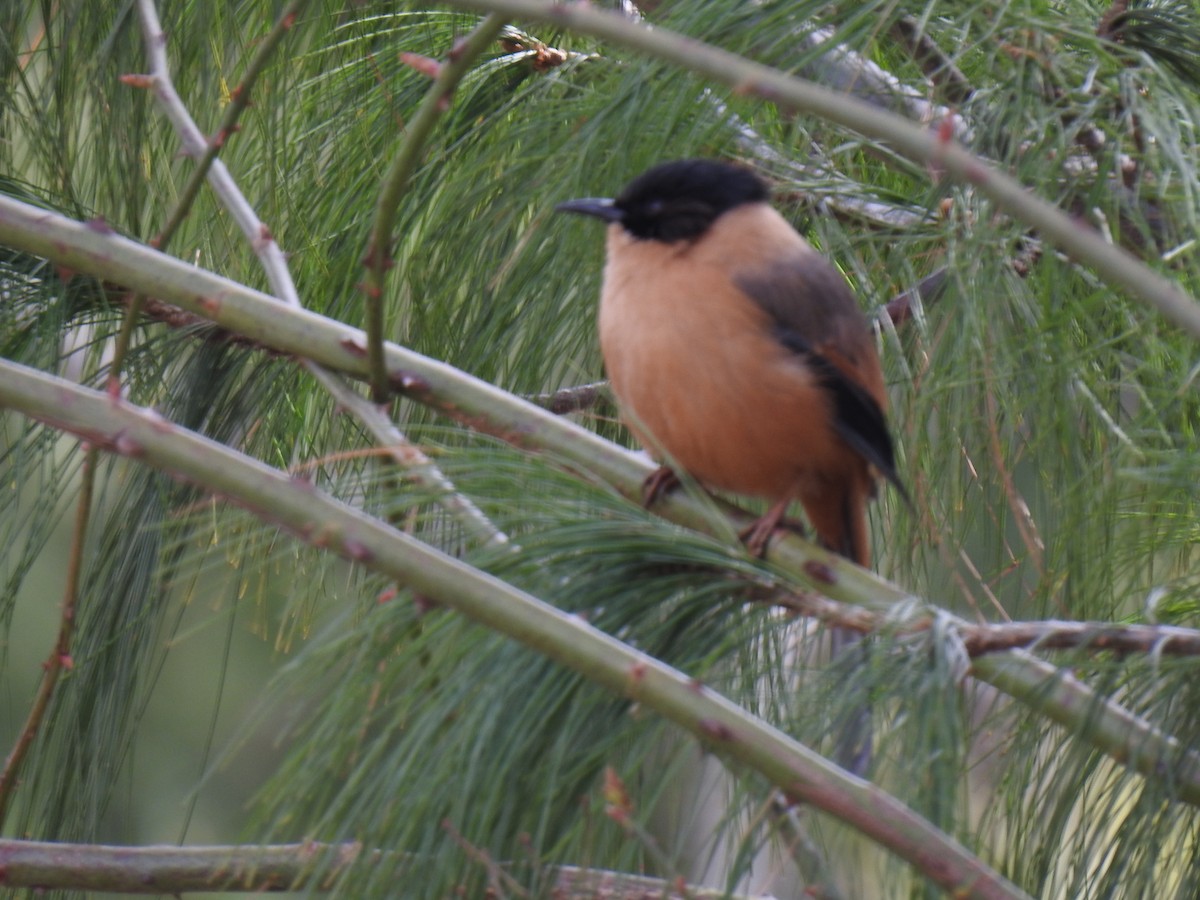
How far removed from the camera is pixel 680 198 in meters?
2.16

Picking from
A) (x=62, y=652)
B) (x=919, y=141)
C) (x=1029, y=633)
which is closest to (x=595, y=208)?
(x=62, y=652)

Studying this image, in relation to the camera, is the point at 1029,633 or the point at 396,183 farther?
the point at 396,183

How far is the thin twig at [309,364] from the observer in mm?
1303

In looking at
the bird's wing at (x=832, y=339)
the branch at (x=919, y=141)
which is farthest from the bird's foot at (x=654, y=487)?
the branch at (x=919, y=141)

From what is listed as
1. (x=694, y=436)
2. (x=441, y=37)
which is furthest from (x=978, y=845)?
(x=441, y=37)

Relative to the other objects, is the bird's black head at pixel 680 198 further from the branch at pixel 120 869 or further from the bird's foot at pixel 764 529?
the branch at pixel 120 869

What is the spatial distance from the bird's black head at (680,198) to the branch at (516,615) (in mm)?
1003

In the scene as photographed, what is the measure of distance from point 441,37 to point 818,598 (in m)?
1.44

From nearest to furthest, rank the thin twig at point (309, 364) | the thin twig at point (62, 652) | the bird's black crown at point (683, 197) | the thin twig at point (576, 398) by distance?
the thin twig at point (309, 364) → the thin twig at point (62, 652) → the bird's black crown at point (683, 197) → the thin twig at point (576, 398)

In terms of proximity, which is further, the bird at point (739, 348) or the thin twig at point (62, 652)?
the bird at point (739, 348)

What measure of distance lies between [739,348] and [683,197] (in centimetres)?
28

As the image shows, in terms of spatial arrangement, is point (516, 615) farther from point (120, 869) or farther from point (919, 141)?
point (120, 869)

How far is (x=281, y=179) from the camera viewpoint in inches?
94.1

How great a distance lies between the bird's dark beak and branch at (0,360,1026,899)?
3.07 ft
